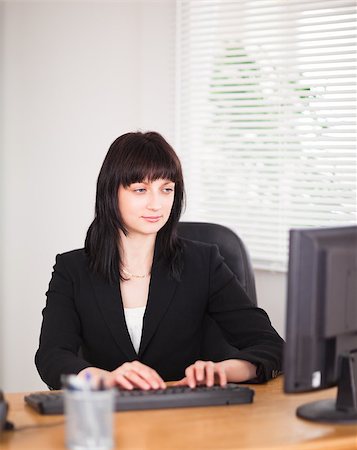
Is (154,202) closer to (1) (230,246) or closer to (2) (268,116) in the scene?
(1) (230,246)

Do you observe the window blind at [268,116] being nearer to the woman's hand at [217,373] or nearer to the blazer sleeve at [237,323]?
the blazer sleeve at [237,323]

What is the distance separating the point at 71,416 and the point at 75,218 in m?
2.57

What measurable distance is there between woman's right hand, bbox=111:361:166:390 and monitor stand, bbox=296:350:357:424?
0.38 meters

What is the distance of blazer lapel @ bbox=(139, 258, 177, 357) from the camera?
2.72 m

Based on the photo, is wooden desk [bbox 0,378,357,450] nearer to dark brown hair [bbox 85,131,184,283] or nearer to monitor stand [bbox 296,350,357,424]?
monitor stand [bbox 296,350,357,424]

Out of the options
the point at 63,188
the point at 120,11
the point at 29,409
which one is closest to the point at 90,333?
the point at 29,409

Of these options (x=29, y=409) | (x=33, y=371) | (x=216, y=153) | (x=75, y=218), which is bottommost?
(x=33, y=371)

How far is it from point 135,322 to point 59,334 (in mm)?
268

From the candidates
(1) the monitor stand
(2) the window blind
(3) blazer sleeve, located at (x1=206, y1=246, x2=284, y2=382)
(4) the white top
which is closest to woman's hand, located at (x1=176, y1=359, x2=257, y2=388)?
(3) blazer sleeve, located at (x1=206, y1=246, x2=284, y2=382)

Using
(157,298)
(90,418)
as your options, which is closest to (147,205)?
(157,298)

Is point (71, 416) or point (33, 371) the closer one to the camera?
point (71, 416)

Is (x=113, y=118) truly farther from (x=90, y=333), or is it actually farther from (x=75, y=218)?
(x=90, y=333)

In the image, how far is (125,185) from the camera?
2691 mm

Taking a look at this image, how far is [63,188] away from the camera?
426 centimetres
